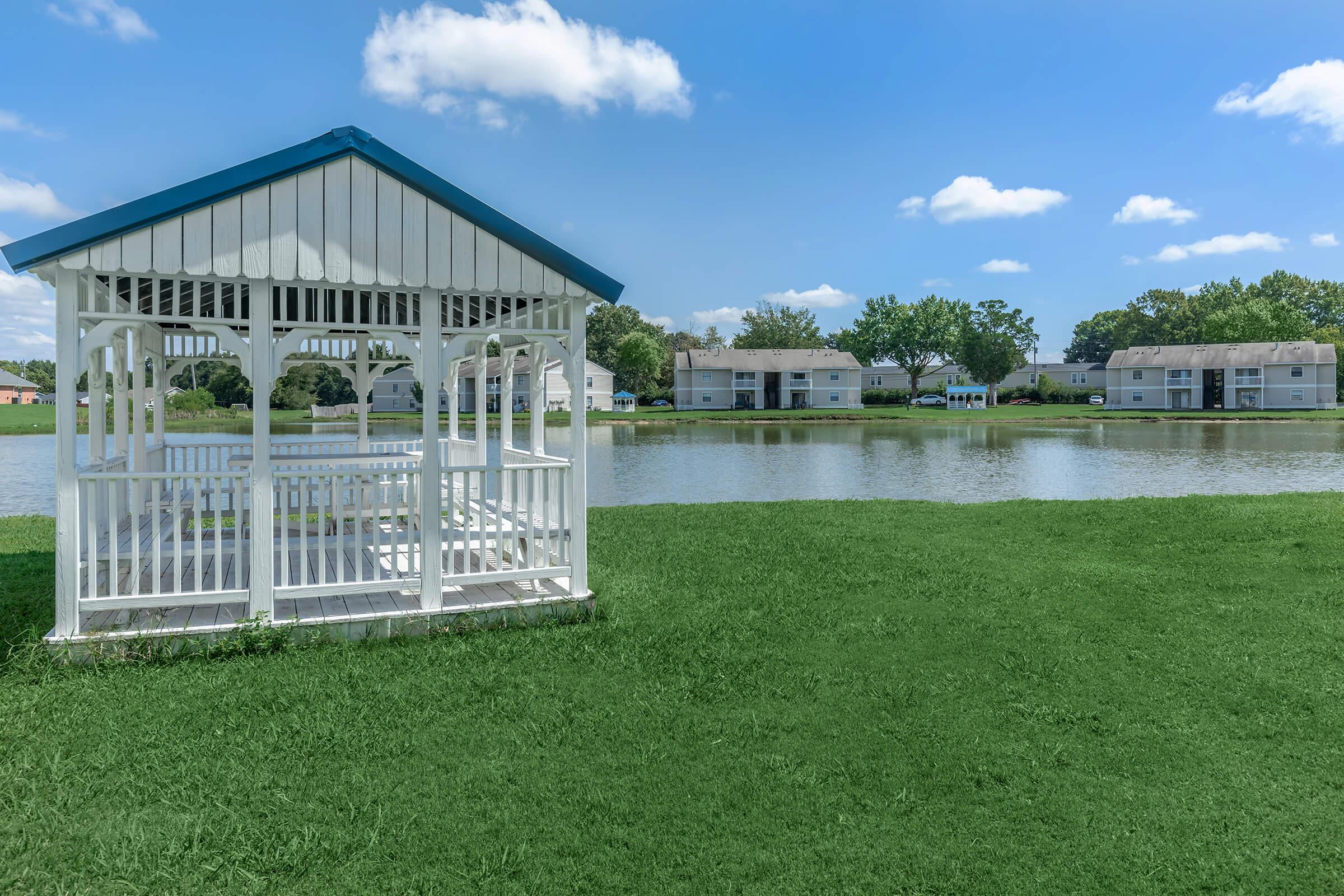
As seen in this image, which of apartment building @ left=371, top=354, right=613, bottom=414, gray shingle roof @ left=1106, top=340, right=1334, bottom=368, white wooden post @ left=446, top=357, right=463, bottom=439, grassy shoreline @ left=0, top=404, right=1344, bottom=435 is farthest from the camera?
apartment building @ left=371, top=354, right=613, bottom=414

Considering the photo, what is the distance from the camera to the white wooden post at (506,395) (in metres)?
9.96

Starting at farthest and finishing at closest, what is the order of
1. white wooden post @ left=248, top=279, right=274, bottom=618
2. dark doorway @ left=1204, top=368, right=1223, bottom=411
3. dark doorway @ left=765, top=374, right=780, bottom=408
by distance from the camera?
dark doorway @ left=765, top=374, right=780, bottom=408 < dark doorway @ left=1204, top=368, right=1223, bottom=411 < white wooden post @ left=248, top=279, right=274, bottom=618

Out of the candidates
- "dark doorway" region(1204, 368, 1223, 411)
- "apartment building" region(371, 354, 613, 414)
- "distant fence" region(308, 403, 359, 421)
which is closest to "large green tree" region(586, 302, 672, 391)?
"apartment building" region(371, 354, 613, 414)

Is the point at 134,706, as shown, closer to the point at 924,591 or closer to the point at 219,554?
the point at 219,554

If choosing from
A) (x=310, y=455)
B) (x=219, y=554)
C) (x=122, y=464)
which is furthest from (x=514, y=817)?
(x=310, y=455)

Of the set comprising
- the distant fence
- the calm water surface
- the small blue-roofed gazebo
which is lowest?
the calm water surface

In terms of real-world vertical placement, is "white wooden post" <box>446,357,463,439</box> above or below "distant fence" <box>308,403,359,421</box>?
below

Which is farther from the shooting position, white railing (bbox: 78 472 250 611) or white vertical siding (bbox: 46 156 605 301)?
white railing (bbox: 78 472 250 611)

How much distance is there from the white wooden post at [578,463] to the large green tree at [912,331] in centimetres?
8014

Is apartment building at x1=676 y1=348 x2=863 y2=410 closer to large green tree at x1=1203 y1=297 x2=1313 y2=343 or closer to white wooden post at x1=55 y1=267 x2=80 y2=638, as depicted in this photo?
large green tree at x1=1203 y1=297 x2=1313 y2=343

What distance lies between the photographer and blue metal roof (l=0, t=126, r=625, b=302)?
6059 mm

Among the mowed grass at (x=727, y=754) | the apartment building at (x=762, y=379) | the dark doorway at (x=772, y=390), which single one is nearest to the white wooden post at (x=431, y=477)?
the mowed grass at (x=727, y=754)

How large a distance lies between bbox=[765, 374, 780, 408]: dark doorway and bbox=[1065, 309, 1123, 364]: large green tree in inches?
2159

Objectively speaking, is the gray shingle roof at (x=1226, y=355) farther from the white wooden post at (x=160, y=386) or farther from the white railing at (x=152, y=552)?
the white railing at (x=152, y=552)
